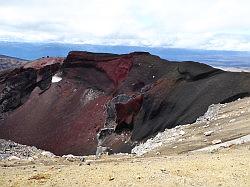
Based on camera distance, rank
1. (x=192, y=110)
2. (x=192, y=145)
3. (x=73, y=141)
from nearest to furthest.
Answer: (x=192, y=145), (x=192, y=110), (x=73, y=141)

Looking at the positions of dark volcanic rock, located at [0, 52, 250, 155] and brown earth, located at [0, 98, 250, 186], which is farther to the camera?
dark volcanic rock, located at [0, 52, 250, 155]

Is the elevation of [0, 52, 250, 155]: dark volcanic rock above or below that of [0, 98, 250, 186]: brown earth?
below

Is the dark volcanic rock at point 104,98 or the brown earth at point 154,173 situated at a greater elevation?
the brown earth at point 154,173

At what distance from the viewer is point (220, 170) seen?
1491 centimetres

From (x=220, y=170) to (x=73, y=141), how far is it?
31990 mm

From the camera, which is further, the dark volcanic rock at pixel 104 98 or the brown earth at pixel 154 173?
the dark volcanic rock at pixel 104 98

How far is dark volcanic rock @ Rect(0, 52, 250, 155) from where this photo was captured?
37469mm

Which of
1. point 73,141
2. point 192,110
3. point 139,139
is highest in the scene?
point 192,110

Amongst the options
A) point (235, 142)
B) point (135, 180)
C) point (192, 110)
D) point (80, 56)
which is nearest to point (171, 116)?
point (192, 110)

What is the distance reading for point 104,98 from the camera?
50.2m

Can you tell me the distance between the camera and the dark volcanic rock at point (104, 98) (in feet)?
123

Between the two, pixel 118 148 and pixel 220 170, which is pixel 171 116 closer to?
pixel 118 148

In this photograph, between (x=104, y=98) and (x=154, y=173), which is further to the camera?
(x=104, y=98)

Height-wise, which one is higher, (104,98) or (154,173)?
(154,173)
